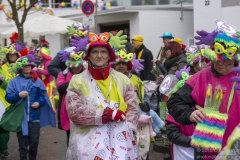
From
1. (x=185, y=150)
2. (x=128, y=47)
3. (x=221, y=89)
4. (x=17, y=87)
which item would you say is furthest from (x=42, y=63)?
(x=221, y=89)

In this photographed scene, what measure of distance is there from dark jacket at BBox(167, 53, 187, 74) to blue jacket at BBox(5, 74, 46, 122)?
7.44 ft

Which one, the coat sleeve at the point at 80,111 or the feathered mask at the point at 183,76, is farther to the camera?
the feathered mask at the point at 183,76

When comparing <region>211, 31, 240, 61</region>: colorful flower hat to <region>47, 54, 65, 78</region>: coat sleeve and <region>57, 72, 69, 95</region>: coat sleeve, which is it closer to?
<region>57, 72, 69, 95</region>: coat sleeve

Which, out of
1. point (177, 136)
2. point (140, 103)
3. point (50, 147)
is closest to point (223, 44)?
point (177, 136)

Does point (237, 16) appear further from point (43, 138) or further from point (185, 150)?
point (185, 150)

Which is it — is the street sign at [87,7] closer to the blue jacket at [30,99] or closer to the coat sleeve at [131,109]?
the blue jacket at [30,99]

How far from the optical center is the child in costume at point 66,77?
6.96 meters

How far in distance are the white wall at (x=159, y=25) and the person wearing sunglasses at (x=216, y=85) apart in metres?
15.9

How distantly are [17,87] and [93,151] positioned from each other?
3.27 m

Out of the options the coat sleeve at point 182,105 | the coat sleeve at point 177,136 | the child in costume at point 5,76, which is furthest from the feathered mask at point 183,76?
the child in costume at point 5,76

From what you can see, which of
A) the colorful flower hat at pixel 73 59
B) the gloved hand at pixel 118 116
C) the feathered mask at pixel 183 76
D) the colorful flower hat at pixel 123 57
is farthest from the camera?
the colorful flower hat at pixel 73 59

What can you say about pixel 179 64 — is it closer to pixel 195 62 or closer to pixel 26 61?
pixel 195 62

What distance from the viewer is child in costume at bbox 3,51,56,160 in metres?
7.32

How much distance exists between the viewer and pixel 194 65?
627 centimetres
